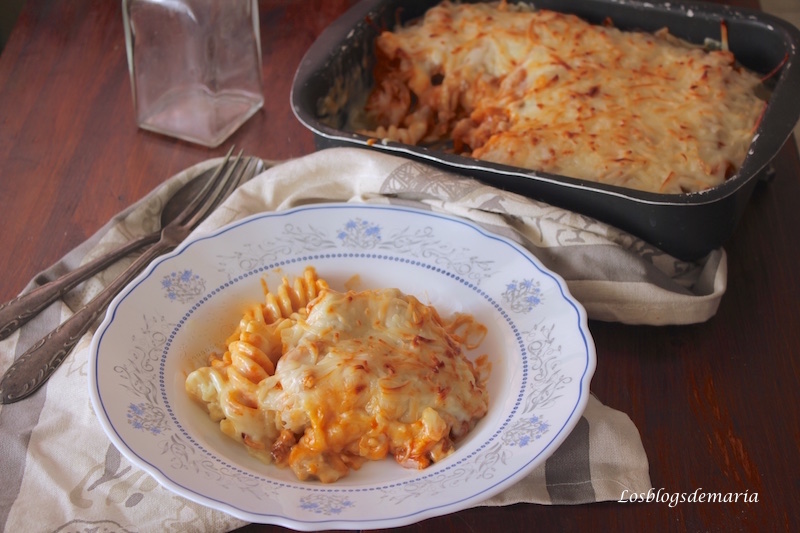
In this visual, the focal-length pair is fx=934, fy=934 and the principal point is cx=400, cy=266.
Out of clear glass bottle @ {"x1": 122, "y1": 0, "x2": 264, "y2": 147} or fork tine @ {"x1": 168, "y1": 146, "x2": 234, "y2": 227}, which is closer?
fork tine @ {"x1": 168, "y1": 146, "x2": 234, "y2": 227}

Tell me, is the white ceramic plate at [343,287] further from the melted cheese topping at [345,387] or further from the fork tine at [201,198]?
the fork tine at [201,198]

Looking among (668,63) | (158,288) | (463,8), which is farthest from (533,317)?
(463,8)

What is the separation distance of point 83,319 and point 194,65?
0.78 metres

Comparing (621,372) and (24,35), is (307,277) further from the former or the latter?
(24,35)

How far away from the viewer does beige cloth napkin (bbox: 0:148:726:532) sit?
1334 millimetres

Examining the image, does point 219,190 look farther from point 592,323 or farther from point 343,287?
point 592,323

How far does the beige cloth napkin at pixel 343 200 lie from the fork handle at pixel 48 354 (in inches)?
0.8

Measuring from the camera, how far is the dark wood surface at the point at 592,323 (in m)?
1.39

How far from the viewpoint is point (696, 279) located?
1762mm

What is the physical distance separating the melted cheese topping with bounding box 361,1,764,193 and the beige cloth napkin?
137 millimetres

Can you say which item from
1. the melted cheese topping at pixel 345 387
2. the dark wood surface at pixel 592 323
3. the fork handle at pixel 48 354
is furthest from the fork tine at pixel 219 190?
the melted cheese topping at pixel 345 387

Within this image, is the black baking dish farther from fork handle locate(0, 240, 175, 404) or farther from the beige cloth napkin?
fork handle locate(0, 240, 175, 404)

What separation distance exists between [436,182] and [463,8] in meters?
0.71

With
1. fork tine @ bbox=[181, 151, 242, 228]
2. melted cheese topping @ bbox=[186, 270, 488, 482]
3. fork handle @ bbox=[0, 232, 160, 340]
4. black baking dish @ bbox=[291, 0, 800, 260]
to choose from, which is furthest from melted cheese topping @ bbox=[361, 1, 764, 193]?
fork handle @ bbox=[0, 232, 160, 340]
